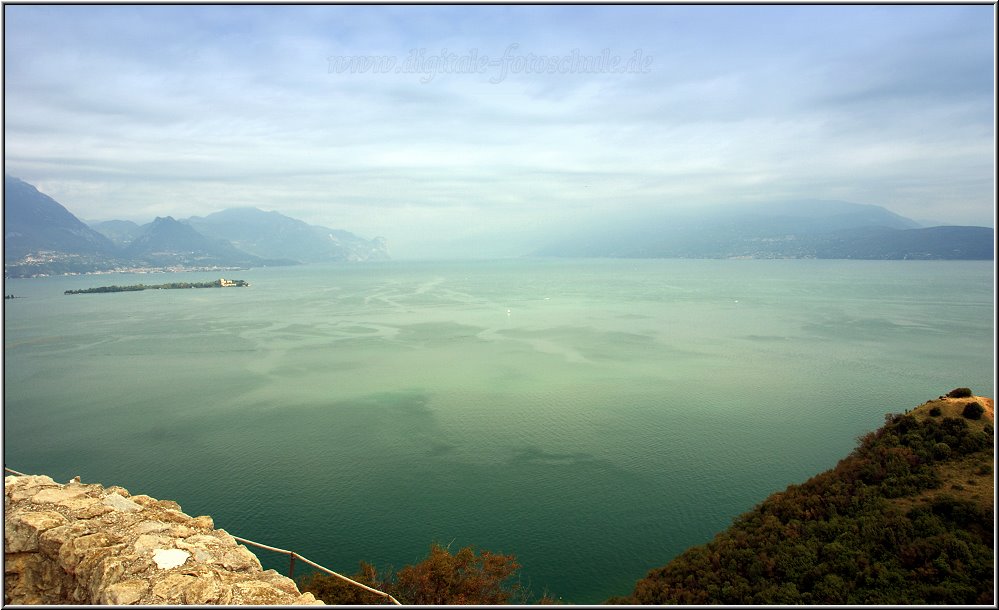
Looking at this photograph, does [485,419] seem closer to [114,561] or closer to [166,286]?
[114,561]

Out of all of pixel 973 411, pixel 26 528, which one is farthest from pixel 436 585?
pixel 973 411

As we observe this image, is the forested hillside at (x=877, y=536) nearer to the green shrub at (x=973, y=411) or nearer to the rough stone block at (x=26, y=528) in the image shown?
the green shrub at (x=973, y=411)

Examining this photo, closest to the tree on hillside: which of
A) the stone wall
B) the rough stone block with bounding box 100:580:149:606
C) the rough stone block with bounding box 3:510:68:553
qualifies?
the stone wall

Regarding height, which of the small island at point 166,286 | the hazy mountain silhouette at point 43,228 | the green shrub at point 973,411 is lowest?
the small island at point 166,286

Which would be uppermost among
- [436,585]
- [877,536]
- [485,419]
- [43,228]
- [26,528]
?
[43,228]

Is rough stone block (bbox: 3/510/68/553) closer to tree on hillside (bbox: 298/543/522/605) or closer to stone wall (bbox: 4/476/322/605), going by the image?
stone wall (bbox: 4/476/322/605)

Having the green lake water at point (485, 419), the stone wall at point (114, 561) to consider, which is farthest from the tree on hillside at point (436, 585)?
the stone wall at point (114, 561)

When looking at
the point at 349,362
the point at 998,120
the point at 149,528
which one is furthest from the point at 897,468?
the point at 349,362
